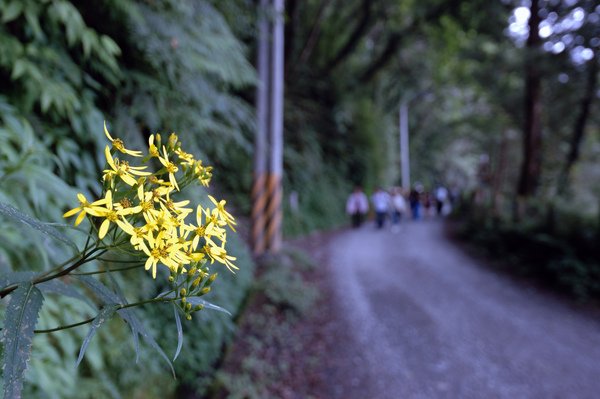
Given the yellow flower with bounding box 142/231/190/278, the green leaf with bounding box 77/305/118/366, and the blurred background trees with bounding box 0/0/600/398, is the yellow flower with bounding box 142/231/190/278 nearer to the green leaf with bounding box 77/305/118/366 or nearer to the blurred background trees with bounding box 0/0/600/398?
the green leaf with bounding box 77/305/118/366

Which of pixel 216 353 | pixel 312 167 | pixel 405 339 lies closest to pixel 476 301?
pixel 405 339

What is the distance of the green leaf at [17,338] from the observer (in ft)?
2.16

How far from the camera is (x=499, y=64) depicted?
10797mm

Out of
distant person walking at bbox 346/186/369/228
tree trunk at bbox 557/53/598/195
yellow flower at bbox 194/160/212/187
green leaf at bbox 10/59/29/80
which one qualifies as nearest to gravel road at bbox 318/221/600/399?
green leaf at bbox 10/59/29/80

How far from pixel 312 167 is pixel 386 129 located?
739 cm

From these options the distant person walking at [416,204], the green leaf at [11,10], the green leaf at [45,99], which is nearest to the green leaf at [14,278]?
the green leaf at [45,99]

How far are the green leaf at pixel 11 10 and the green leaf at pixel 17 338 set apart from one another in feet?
5.79

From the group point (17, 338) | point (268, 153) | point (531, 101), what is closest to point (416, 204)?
point (531, 101)

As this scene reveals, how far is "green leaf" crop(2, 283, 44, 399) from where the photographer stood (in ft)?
2.16

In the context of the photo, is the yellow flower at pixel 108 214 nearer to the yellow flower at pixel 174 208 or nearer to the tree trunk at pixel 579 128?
the yellow flower at pixel 174 208

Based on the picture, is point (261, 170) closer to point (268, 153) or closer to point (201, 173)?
point (268, 153)

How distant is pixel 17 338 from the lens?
68cm

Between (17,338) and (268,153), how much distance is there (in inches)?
284

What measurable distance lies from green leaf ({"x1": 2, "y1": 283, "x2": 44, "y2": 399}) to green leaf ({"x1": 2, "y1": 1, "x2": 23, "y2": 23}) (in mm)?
1763
